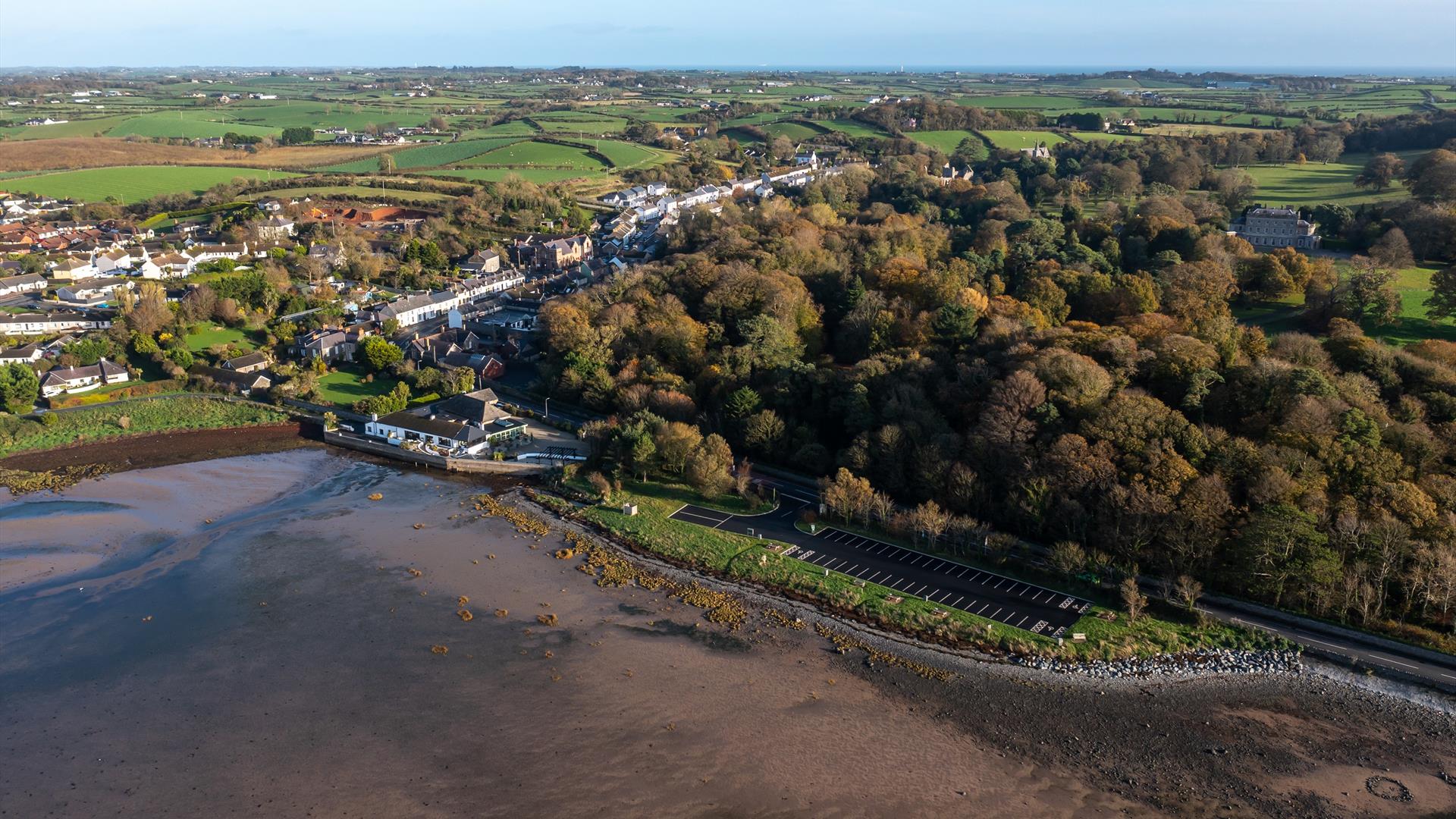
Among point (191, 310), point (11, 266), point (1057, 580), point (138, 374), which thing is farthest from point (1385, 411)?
point (11, 266)

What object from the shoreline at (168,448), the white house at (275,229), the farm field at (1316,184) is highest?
the farm field at (1316,184)

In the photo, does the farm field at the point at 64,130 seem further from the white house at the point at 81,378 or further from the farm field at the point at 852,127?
the farm field at the point at 852,127

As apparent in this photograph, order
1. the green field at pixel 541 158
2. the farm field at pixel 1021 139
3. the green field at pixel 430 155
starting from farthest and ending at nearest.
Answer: the green field at pixel 430 155
the green field at pixel 541 158
the farm field at pixel 1021 139

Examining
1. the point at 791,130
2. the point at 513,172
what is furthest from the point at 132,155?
the point at 791,130

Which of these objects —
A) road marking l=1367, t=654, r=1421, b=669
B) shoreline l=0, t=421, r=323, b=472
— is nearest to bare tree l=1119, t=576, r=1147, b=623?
road marking l=1367, t=654, r=1421, b=669

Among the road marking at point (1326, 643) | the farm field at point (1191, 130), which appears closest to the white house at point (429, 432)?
the road marking at point (1326, 643)

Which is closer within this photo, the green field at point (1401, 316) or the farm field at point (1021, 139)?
the green field at point (1401, 316)

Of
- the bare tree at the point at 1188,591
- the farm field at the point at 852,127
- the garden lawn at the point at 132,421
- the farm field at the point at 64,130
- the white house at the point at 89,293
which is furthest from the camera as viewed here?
the farm field at the point at 64,130
